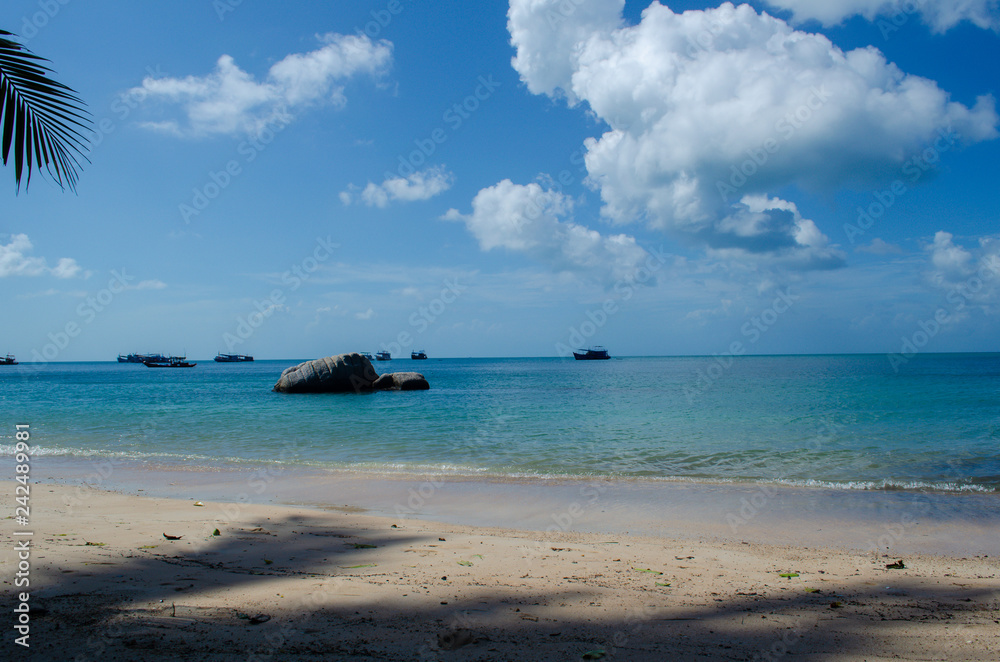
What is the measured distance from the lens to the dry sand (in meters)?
3.54

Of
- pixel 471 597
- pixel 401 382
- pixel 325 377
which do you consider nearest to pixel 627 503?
pixel 471 597

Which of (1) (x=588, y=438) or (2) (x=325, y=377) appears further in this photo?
(2) (x=325, y=377)

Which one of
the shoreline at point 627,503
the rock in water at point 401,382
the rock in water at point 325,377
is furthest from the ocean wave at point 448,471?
the rock in water at point 401,382

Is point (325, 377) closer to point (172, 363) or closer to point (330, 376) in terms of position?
point (330, 376)

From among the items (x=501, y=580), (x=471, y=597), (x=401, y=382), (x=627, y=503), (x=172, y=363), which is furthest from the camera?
(x=172, y=363)

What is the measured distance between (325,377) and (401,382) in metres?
6.66

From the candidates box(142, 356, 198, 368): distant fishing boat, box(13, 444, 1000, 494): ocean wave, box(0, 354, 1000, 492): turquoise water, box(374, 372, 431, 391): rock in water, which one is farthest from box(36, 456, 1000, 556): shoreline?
box(142, 356, 198, 368): distant fishing boat

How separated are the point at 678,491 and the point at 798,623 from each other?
6.51 m

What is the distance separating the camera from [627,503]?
9.55 meters

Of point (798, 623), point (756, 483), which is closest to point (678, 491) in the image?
point (756, 483)

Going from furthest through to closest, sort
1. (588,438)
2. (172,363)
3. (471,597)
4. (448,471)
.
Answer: (172,363) < (588,438) < (448,471) < (471,597)

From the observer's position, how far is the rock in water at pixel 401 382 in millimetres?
41987

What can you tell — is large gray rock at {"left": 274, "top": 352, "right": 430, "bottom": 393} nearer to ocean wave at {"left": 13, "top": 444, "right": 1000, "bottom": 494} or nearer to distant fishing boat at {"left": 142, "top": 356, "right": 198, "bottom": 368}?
ocean wave at {"left": 13, "top": 444, "right": 1000, "bottom": 494}

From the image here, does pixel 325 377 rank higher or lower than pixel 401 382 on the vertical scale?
higher
